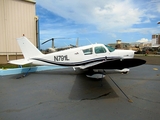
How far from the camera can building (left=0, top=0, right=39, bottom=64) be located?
9578 millimetres

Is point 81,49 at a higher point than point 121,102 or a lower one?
higher

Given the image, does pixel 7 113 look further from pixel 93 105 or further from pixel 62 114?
pixel 93 105

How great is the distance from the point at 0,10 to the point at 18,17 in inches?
51.4

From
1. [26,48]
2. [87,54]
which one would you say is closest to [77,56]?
[87,54]

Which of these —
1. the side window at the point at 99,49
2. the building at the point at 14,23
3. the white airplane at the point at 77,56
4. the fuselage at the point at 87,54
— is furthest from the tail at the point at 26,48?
the building at the point at 14,23

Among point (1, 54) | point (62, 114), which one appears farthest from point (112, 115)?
point (1, 54)

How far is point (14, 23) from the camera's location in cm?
1002

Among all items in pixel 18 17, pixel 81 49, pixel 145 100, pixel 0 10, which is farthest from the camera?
pixel 18 17

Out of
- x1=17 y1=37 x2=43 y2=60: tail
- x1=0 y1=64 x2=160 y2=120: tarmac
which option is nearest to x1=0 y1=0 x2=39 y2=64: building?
x1=17 y1=37 x2=43 y2=60: tail

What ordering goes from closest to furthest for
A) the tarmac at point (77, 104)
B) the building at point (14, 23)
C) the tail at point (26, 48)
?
the tarmac at point (77, 104) < the tail at point (26, 48) < the building at point (14, 23)

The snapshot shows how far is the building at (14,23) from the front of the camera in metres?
9.58

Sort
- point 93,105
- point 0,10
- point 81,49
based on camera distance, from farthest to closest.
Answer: point 0,10 < point 81,49 < point 93,105

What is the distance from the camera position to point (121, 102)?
322cm

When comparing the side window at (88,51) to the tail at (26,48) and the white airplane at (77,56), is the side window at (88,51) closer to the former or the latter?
the white airplane at (77,56)
